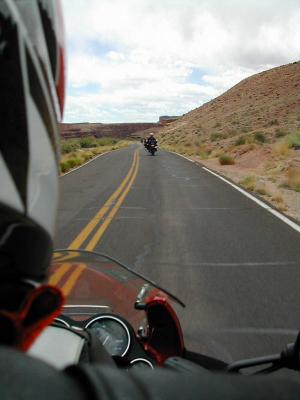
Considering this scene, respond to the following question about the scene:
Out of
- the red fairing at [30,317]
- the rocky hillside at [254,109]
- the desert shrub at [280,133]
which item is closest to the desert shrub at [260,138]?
the desert shrub at [280,133]

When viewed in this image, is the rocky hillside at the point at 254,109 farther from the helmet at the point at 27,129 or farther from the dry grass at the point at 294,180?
the helmet at the point at 27,129

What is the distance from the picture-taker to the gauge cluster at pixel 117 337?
2564mm

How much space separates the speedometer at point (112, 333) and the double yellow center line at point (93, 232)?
0.24 m

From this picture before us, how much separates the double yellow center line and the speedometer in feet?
0.79

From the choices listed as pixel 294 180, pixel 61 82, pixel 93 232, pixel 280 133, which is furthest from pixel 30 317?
pixel 280 133

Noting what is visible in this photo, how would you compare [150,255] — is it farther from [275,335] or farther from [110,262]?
[110,262]

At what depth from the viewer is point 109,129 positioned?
17262 cm

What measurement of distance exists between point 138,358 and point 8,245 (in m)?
1.63

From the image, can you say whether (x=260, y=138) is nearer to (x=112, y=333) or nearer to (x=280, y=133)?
(x=280, y=133)

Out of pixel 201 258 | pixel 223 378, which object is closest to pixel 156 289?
pixel 223 378

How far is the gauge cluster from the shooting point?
2.56m

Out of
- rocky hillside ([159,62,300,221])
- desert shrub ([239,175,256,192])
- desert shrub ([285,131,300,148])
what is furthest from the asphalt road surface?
desert shrub ([285,131,300,148])

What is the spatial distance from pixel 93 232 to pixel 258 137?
36203 mm

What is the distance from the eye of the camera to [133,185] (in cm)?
1969
